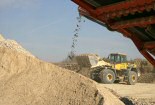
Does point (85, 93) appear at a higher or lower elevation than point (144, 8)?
lower

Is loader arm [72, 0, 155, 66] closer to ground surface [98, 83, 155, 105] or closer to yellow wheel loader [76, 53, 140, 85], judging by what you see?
ground surface [98, 83, 155, 105]

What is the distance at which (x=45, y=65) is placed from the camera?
15.0 metres

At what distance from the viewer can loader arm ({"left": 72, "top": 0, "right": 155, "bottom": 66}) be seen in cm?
371

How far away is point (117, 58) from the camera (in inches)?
1081

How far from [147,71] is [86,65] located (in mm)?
12315

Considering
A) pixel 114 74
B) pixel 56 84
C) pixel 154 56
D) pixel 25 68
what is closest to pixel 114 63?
pixel 114 74

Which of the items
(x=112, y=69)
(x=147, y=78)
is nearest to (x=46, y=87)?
(x=112, y=69)

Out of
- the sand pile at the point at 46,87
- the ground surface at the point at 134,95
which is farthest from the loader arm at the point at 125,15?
the ground surface at the point at 134,95

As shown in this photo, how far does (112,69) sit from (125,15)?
2233cm

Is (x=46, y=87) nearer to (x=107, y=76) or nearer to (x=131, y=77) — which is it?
(x=107, y=76)

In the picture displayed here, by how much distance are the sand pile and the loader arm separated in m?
6.70

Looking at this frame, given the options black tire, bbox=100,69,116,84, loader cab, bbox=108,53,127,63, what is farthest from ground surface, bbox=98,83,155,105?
loader cab, bbox=108,53,127,63

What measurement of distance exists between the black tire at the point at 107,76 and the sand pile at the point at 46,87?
9865mm

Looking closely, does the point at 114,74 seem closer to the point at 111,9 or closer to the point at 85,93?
the point at 85,93
